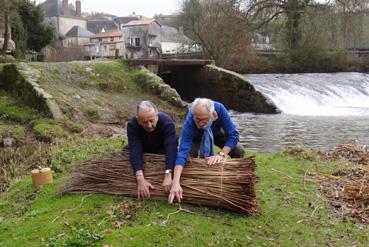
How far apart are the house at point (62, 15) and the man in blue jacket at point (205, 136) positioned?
78450 millimetres

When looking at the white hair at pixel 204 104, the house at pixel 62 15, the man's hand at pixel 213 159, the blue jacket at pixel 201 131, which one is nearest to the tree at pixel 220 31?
the blue jacket at pixel 201 131

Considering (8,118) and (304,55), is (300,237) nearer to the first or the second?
(8,118)

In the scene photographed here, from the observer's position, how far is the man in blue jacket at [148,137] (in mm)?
5137

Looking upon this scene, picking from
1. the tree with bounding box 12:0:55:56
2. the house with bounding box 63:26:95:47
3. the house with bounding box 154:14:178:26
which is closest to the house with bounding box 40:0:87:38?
the house with bounding box 63:26:95:47

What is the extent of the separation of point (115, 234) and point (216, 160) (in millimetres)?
1482

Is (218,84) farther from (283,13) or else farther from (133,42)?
(133,42)

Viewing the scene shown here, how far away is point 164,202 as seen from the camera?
17.3 ft

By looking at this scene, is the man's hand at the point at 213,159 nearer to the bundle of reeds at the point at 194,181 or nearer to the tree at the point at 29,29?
the bundle of reeds at the point at 194,181

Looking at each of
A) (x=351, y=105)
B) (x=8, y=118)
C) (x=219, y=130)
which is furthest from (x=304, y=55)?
(x=219, y=130)

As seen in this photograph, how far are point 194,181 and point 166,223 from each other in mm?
622

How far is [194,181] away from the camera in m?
5.20

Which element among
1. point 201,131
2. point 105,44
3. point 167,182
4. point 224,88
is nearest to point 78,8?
point 105,44

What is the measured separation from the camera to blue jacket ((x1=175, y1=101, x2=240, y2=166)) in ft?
17.2

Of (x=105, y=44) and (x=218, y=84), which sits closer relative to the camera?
(x=218, y=84)
